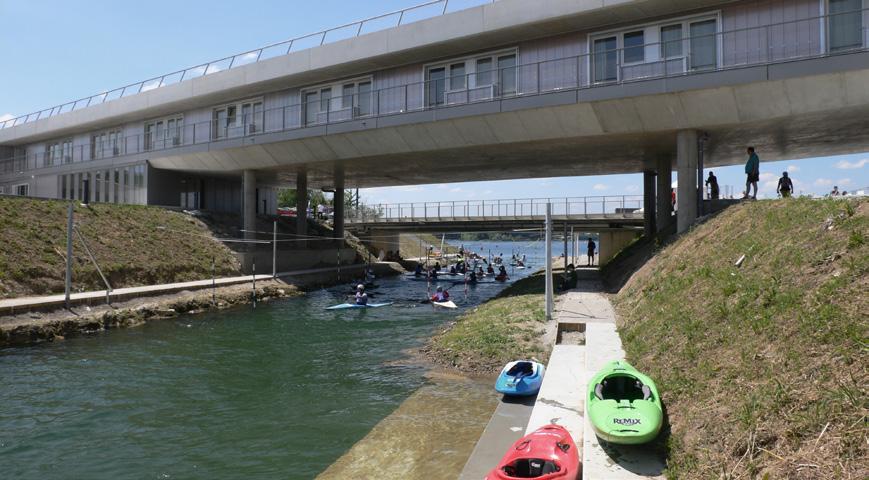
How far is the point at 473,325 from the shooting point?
17344mm

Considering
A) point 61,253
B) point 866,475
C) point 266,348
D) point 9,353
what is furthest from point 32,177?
point 866,475

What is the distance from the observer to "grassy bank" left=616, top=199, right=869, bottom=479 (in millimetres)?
5352

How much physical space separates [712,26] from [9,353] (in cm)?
2587

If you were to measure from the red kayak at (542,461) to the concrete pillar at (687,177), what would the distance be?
52.1 feet

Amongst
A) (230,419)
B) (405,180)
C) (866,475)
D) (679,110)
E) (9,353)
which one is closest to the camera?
(866,475)

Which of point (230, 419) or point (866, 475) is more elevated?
point (866, 475)

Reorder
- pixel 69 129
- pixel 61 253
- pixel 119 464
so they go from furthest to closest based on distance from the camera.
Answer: pixel 69 129, pixel 61 253, pixel 119 464

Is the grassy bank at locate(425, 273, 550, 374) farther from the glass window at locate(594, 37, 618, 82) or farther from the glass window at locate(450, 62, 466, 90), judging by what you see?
the glass window at locate(450, 62, 466, 90)

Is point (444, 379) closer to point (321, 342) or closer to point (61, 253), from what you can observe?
point (321, 342)

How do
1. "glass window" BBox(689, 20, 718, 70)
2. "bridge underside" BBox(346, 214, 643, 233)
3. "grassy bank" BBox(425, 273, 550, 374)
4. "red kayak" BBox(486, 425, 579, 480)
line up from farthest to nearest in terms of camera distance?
"bridge underside" BBox(346, 214, 643, 233) < "glass window" BBox(689, 20, 718, 70) < "grassy bank" BBox(425, 273, 550, 374) < "red kayak" BBox(486, 425, 579, 480)

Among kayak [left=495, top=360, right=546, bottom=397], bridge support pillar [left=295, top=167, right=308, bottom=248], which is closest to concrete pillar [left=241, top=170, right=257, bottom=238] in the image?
bridge support pillar [left=295, top=167, right=308, bottom=248]

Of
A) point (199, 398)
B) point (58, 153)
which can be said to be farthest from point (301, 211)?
point (199, 398)

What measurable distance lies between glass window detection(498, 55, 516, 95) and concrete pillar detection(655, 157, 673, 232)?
8.95m

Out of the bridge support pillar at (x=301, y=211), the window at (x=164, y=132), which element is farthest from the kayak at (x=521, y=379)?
the window at (x=164, y=132)
